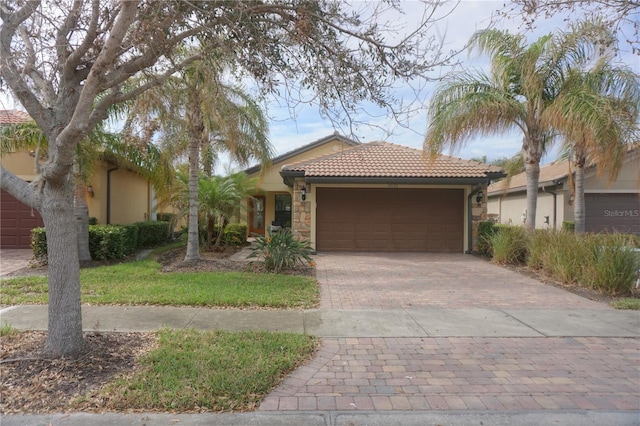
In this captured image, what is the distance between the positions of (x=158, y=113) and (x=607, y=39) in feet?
29.7

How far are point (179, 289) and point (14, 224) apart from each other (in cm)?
1054

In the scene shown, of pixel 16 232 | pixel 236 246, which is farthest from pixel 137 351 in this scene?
pixel 16 232

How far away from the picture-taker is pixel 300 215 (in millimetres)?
14734

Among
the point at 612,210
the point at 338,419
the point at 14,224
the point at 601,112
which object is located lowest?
the point at 338,419

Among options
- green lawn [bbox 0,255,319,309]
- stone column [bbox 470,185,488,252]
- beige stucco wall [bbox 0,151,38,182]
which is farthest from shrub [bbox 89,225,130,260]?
stone column [bbox 470,185,488,252]

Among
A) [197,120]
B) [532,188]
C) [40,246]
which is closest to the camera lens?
[40,246]

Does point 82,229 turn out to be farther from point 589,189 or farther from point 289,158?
point 589,189

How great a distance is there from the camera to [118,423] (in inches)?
129

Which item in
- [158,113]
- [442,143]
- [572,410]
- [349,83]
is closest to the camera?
[572,410]

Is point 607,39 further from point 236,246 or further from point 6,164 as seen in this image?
point 6,164

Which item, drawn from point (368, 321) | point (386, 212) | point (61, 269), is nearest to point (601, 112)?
point (386, 212)

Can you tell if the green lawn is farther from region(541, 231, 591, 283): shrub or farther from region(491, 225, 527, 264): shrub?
region(491, 225, 527, 264): shrub

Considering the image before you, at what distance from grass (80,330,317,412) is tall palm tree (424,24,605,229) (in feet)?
27.7

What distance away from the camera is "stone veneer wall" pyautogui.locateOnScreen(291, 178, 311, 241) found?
14664 mm
